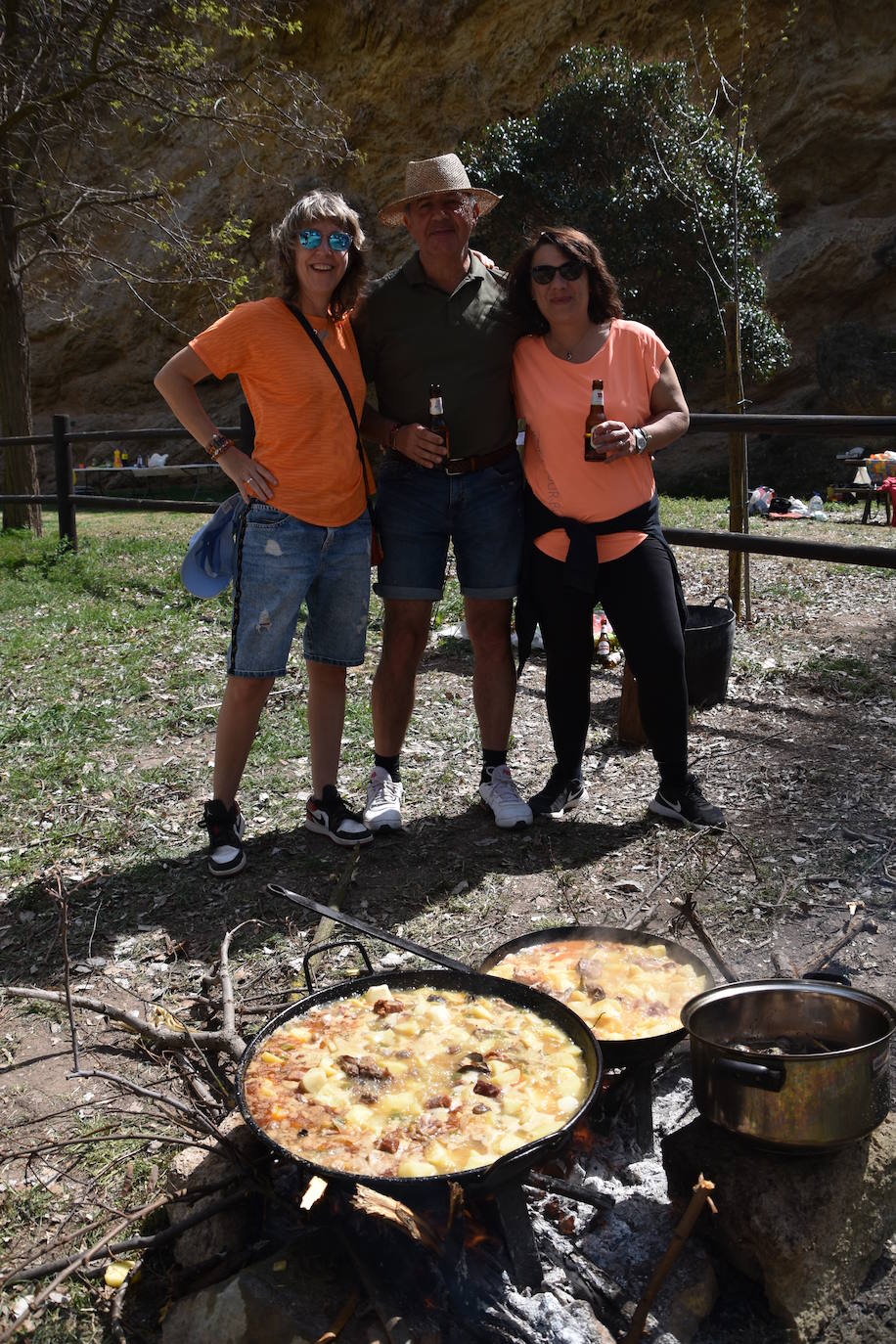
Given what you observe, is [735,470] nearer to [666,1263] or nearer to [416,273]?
[416,273]

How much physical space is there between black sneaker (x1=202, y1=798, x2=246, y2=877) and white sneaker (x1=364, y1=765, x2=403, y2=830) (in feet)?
1.81

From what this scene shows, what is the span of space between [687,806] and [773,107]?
18468 mm

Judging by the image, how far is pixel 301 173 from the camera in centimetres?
2212

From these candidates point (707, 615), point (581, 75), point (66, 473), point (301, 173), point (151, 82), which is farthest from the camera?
point (301, 173)

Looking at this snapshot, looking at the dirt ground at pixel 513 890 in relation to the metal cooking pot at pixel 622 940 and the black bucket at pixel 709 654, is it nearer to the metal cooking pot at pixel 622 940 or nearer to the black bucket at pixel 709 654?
the black bucket at pixel 709 654

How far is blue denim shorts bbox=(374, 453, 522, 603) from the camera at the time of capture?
13.7 feet

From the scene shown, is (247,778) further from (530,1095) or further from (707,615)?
(530,1095)

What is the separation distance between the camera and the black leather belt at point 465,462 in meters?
4.12

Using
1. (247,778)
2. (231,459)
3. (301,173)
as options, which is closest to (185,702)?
(247,778)

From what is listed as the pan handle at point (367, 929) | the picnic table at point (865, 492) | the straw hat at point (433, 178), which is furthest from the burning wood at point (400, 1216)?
the picnic table at point (865, 492)

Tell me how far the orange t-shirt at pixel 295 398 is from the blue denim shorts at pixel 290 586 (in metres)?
0.08

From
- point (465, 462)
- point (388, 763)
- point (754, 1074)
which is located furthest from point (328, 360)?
point (754, 1074)

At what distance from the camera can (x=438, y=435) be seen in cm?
395

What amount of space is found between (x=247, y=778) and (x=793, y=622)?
4.27 metres
